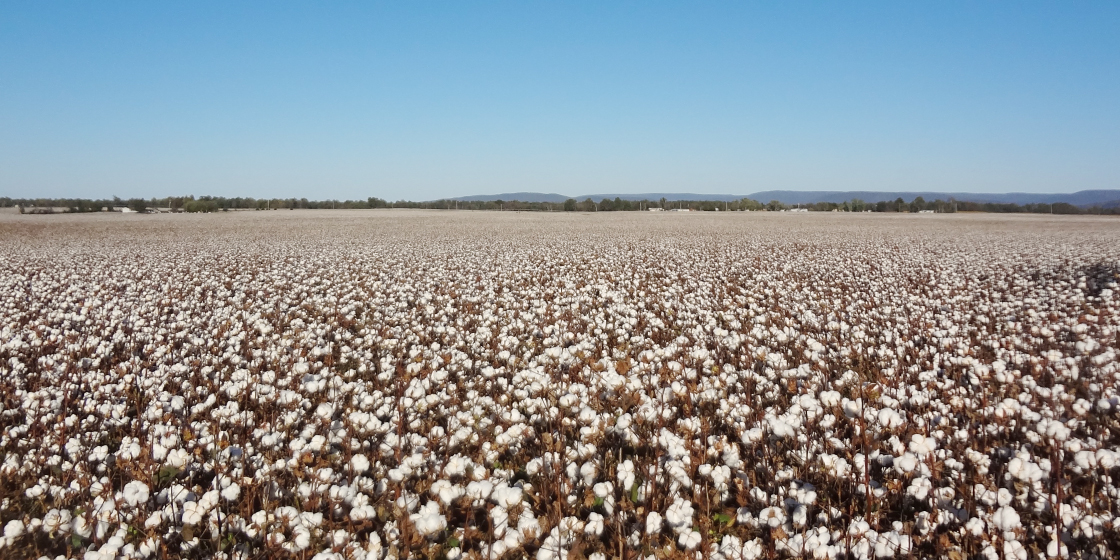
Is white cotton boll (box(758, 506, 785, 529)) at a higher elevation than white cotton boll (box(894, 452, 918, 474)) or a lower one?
lower

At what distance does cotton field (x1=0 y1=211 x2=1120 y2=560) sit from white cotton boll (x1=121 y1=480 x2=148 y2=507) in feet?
0.04

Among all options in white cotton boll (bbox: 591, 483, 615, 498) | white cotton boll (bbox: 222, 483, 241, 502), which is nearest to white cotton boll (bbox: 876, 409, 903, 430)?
white cotton boll (bbox: 591, 483, 615, 498)

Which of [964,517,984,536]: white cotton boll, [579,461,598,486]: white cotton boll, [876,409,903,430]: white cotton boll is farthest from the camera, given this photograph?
[876,409,903,430]: white cotton boll

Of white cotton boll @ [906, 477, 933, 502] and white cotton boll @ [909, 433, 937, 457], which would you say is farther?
white cotton boll @ [909, 433, 937, 457]

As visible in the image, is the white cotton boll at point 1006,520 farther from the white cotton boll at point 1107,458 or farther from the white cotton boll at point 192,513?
the white cotton boll at point 192,513

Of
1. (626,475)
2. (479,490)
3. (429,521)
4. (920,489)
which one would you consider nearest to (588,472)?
(626,475)

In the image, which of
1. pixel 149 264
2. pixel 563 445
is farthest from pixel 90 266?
pixel 563 445

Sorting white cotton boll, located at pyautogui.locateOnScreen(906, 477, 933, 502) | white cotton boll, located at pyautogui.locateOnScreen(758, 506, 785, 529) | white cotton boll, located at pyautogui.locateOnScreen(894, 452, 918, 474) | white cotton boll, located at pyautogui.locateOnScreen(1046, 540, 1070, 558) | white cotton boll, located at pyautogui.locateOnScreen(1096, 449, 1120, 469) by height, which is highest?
white cotton boll, located at pyautogui.locateOnScreen(1096, 449, 1120, 469)

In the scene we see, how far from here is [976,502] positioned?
3174mm

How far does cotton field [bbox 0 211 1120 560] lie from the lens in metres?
3.08

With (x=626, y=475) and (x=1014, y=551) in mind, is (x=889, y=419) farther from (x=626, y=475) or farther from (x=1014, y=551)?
(x=626, y=475)

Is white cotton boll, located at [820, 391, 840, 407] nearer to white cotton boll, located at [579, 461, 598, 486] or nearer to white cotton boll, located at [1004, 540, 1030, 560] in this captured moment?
white cotton boll, located at [1004, 540, 1030, 560]

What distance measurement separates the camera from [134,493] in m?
3.35

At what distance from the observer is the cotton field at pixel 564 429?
308cm
